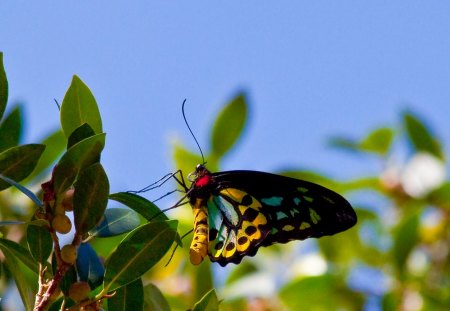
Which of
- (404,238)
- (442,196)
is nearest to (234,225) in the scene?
(404,238)

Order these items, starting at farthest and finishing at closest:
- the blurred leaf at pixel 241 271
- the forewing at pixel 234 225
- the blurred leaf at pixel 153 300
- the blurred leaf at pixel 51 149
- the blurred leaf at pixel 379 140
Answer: the blurred leaf at pixel 379 140
the blurred leaf at pixel 241 271
the blurred leaf at pixel 51 149
the forewing at pixel 234 225
the blurred leaf at pixel 153 300

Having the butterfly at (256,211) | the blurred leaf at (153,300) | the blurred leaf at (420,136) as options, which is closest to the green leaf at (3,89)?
the blurred leaf at (153,300)

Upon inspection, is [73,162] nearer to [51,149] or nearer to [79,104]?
[79,104]

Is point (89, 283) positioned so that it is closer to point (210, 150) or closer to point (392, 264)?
point (210, 150)

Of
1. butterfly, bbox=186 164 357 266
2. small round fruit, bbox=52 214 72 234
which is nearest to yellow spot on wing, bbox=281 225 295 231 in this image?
butterfly, bbox=186 164 357 266

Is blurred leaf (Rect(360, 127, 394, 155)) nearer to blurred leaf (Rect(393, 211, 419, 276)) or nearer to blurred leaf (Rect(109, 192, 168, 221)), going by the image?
blurred leaf (Rect(393, 211, 419, 276))

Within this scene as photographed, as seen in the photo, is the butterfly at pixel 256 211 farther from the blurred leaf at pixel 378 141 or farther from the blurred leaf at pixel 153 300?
the blurred leaf at pixel 378 141

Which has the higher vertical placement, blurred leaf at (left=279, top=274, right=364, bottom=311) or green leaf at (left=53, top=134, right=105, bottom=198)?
green leaf at (left=53, top=134, right=105, bottom=198)

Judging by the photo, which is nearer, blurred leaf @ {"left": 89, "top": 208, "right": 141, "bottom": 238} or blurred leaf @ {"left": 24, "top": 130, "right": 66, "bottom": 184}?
blurred leaf @ {"left": 89, "top": 208, "right": 141, "bottom": 238}
